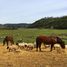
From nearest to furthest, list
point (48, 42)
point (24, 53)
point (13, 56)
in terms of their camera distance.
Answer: point (13, 56) < point (24, 53) < point (48, 42)

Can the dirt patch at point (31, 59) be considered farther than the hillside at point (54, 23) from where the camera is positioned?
No

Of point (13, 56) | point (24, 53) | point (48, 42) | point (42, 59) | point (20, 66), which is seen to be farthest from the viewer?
point (48, 42)

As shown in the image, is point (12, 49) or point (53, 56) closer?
point (53, 56)

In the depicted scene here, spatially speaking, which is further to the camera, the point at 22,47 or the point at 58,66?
the point at 22,47

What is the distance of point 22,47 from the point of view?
92.0 ft

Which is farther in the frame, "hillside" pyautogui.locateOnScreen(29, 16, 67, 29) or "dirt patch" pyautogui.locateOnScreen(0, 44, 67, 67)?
"hillside" pyautogui.locateOnScreen(29, 16, 67, 29)

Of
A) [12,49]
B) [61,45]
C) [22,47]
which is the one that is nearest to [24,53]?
[12,49]

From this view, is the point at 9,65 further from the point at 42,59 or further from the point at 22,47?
the point at 22,47

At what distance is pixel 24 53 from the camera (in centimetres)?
2497

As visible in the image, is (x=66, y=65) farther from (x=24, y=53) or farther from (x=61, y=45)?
(x=61, y=45)

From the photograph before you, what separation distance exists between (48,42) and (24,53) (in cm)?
312

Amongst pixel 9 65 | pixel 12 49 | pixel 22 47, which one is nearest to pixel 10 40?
pixel 22 47

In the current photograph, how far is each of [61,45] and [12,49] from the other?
4915 mm

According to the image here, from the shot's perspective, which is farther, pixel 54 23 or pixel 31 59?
pixel 54 23
